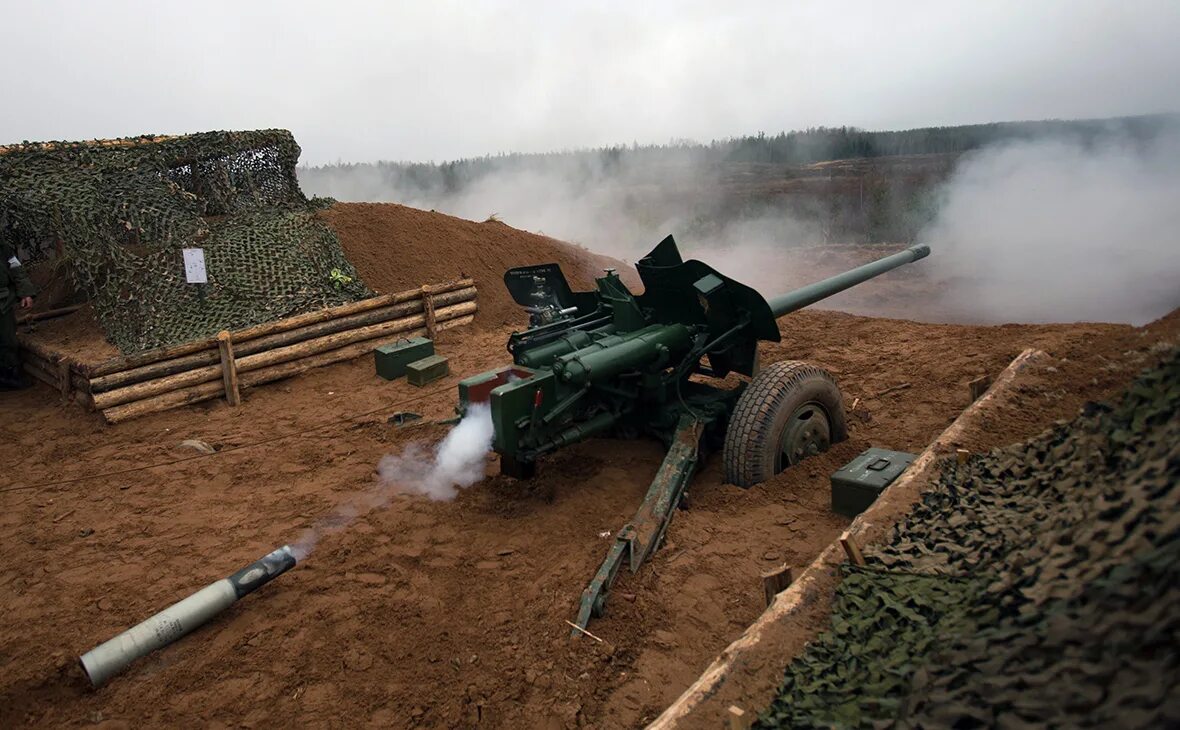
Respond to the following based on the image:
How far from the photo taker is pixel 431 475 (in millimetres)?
6344

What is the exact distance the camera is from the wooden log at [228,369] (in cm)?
885

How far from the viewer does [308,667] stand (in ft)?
13.3

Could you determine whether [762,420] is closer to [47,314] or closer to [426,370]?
[426,370]

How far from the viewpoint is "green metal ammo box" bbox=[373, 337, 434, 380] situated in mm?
9547

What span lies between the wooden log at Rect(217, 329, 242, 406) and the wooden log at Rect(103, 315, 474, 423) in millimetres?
183

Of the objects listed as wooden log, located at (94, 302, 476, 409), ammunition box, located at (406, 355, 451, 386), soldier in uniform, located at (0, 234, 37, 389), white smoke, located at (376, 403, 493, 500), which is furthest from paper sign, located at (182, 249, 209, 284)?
white smoke, located at (376, 403, 493, 500)

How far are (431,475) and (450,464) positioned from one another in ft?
1.17

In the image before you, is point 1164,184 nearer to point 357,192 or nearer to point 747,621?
point 747,621

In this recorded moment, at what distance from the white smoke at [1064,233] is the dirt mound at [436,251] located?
8101mm

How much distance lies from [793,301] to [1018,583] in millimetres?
4421

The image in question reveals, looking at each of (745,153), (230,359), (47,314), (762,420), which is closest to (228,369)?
(230,359)

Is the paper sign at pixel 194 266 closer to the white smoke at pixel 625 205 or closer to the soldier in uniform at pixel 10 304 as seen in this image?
the soldier in uniform at pixel 10 304

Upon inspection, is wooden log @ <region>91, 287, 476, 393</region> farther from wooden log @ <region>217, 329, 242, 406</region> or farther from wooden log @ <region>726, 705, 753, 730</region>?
wooden log @ <region>726, 705, 753, 730</region>

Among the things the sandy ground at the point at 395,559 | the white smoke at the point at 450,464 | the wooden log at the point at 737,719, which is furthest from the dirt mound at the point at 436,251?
the wooden log at the point at 737,719
